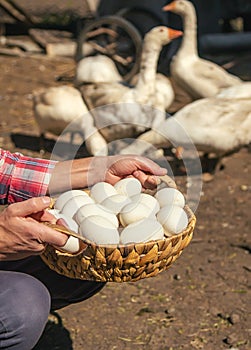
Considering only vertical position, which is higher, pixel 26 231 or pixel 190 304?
pixel 26 231

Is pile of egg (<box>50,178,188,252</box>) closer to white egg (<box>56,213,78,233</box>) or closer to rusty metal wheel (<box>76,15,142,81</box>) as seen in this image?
white egg (<box>56,213,78,233</box>)

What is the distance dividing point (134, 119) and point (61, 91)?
823mm

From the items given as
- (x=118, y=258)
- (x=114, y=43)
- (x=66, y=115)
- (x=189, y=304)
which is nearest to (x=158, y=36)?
(x=66, y=115)

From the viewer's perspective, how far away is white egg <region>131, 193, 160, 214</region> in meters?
2.02

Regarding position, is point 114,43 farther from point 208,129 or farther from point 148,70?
point 208,129

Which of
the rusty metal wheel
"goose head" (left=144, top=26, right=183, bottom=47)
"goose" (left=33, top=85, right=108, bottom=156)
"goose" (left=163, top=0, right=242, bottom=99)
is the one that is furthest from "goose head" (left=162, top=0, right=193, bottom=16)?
"goose" (left=33, top=85, right=108, bottom=156)

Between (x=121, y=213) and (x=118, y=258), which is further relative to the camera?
(x=121, y=213)

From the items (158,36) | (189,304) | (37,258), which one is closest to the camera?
(37,258)

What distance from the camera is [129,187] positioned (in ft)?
6.93

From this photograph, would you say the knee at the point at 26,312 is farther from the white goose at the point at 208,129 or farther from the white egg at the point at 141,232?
the white goose at the point at 208,129

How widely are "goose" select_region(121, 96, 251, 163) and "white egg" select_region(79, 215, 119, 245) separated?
7.77ft

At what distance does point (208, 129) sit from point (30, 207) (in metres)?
2.75

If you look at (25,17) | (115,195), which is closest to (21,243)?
(115,195)

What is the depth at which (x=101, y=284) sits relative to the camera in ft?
7.52
